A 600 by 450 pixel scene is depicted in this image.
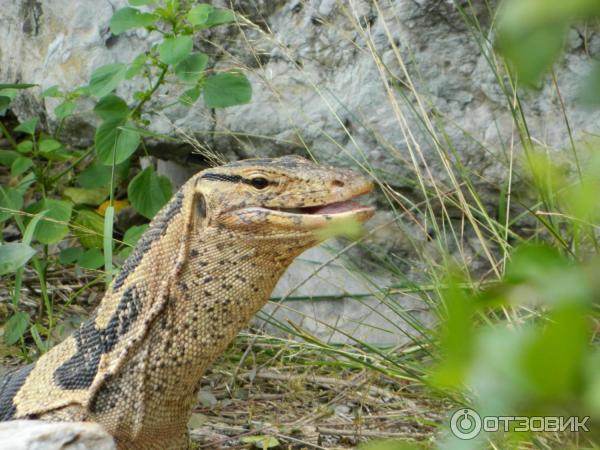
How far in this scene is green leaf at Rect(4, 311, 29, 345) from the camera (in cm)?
431

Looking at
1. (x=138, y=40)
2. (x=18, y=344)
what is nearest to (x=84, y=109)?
(x=138, y=40)

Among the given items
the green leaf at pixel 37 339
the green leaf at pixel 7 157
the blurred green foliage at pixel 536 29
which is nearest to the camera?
the blurred green foliage at pixel 536 29

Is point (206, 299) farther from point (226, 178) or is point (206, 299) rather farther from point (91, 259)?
point (91, 259)

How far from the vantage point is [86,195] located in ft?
17.0

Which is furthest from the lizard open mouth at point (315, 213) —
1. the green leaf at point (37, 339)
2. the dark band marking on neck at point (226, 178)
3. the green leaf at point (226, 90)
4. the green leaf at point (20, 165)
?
the green leaf at point (20, 165)

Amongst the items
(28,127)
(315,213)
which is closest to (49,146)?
(28,127)

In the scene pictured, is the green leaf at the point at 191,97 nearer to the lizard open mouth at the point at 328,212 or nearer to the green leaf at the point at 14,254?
the green leaf at the point at 14,254

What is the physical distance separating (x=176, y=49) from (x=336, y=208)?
147cm

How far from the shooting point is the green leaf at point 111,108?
4348 mm

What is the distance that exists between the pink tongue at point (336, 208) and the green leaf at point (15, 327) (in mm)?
2042

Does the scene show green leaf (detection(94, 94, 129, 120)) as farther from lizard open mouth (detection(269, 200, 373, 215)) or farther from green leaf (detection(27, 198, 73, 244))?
lizard open mouth (detection(269, 200, 373, 215))

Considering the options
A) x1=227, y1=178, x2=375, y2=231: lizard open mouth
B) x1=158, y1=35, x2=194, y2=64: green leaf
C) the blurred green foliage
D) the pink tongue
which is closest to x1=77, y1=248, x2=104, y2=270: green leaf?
x1=158, y1=35, x2=194, y2=64: green leaf

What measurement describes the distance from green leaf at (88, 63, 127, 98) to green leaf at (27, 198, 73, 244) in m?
0.65

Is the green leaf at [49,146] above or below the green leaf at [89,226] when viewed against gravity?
above
